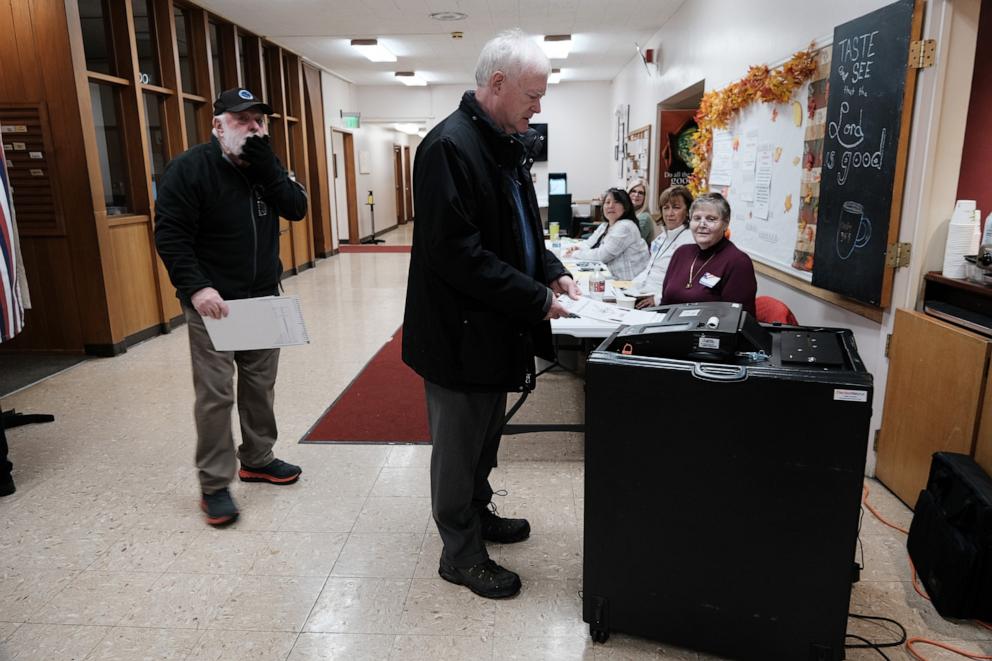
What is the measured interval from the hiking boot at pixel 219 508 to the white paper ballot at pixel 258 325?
0.58 meters

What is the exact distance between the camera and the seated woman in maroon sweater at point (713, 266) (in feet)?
9.80

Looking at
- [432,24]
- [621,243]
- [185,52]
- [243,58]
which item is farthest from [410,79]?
[621,243]

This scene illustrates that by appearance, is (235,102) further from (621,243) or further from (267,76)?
(267,76)

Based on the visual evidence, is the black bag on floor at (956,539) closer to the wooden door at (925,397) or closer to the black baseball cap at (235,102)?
the wooden door at (925,397)

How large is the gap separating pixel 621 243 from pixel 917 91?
2366 mm

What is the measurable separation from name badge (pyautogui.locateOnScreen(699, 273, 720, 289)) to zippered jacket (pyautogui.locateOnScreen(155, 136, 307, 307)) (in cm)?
182

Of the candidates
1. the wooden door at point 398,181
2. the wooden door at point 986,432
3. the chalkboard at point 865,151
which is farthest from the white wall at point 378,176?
the wooden door at point 986,432

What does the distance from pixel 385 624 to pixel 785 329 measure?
1479 mm

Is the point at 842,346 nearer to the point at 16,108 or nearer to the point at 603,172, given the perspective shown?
the point at 16,108

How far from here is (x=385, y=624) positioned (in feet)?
6.33

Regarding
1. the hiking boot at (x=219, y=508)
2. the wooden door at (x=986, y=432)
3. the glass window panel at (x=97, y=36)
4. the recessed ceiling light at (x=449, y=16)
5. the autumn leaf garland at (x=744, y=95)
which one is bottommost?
the hiking boot at (x=219, y=508)

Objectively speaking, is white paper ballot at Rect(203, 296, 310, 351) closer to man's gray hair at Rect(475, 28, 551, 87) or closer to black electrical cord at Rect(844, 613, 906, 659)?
man's gray hair at Rect(475, 28, 551, 87)

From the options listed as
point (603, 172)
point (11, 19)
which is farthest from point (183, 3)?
point (603, 172)

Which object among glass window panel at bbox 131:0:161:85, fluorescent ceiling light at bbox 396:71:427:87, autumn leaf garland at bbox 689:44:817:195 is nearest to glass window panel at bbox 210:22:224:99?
glass window panel at bbox 131:0:161:85
